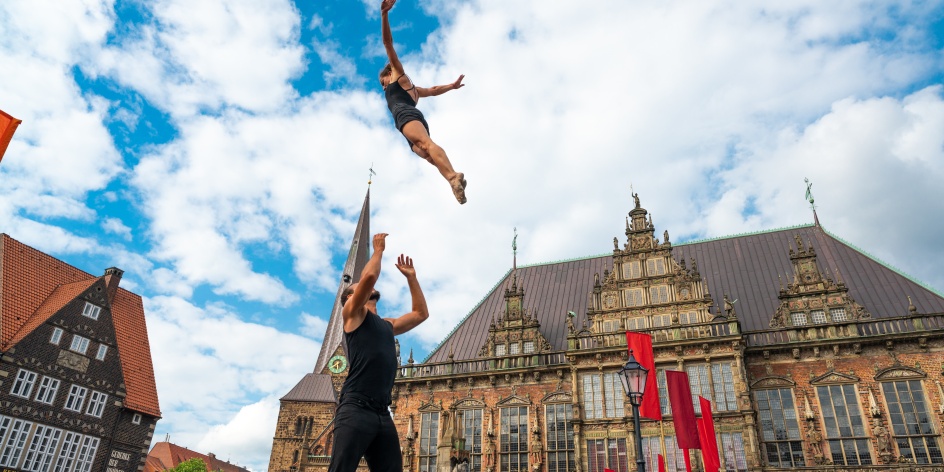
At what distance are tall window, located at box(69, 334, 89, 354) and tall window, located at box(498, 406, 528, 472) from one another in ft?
63.6

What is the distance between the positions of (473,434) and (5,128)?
67.0 ft

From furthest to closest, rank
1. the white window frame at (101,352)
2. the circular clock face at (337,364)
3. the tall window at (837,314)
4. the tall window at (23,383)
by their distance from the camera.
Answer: the circular clock face at (337,364) → the white window frame at (101,352) → the tall window at (23,383) → the tall window at (837,314)

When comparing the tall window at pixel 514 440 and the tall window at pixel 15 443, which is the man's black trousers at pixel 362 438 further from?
the tall window at pixel 15 443

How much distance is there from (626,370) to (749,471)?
12270mm

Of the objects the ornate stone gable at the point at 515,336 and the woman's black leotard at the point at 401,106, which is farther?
the ornate stone gable at the point at 515,336

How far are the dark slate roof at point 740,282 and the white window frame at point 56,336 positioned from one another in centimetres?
1660

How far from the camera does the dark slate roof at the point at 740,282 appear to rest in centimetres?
2359

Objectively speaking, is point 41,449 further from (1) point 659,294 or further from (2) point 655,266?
(2) point 655,266

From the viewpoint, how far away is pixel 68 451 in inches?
974

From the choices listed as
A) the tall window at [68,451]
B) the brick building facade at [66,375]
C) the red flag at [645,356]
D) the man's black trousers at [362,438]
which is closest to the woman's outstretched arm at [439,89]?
the man's black trousers at [362,438]

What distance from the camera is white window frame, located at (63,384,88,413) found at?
25312mm

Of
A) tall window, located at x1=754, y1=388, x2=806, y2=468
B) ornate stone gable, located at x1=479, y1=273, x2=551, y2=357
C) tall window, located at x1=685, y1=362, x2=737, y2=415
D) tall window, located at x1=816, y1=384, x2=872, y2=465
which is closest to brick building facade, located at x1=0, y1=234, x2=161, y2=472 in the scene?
ornate stone gable, located at x1=479, y1=273, x2=551, y2=357

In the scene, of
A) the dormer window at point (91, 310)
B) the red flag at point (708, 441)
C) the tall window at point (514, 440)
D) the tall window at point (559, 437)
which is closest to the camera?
the red flag at point (708, 441)

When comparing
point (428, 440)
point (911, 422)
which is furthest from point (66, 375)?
point (911, 422)
